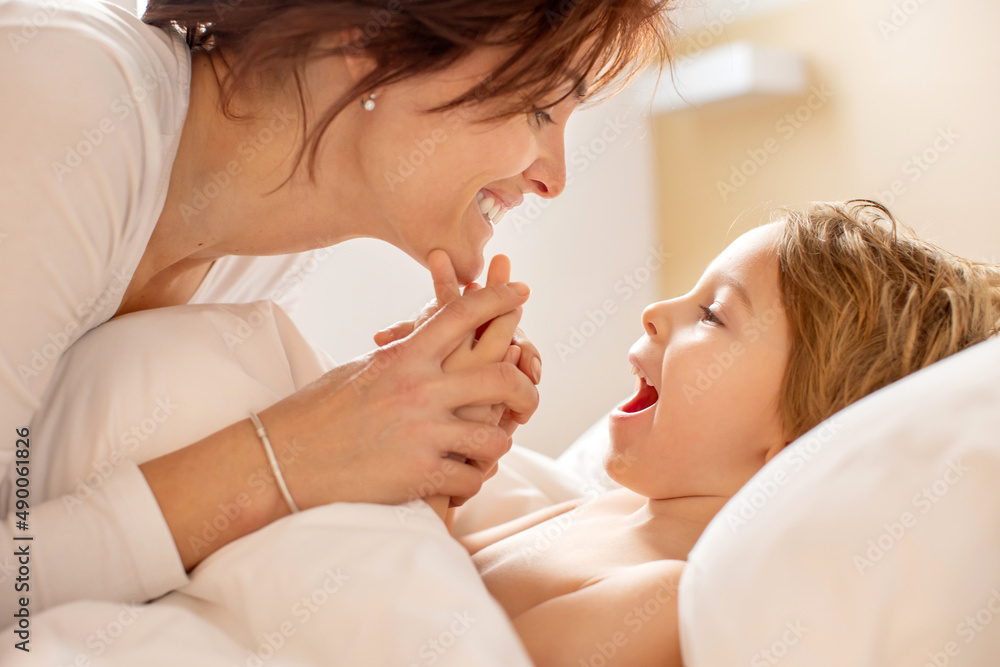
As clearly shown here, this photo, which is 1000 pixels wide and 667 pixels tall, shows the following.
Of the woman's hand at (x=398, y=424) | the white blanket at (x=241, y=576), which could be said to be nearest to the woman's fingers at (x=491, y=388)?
the woman's hand at (x=398, y=424)

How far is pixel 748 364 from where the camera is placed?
1007 millimetres

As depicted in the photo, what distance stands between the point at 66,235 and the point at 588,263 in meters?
2.02

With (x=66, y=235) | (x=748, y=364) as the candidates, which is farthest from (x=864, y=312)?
(x=66, y=235)

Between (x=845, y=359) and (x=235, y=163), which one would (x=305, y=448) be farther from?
(x=845, y=359)

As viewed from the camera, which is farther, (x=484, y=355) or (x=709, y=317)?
(x=709, y=317)

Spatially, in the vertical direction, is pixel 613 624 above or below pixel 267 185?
below

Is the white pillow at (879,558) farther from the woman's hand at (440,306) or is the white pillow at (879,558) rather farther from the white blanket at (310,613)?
the woman's hand at (440,306)

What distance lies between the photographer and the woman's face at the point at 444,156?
3.32 feet

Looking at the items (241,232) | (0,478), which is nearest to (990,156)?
(241,232)

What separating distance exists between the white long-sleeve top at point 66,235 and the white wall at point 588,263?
5.29 ft

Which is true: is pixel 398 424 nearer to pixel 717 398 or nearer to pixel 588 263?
pixel 717 398

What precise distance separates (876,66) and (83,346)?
80.6 inches

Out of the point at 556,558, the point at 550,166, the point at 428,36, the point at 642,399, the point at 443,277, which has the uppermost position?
the point at 428,36

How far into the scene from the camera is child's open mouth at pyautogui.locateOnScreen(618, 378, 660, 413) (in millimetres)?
1165
